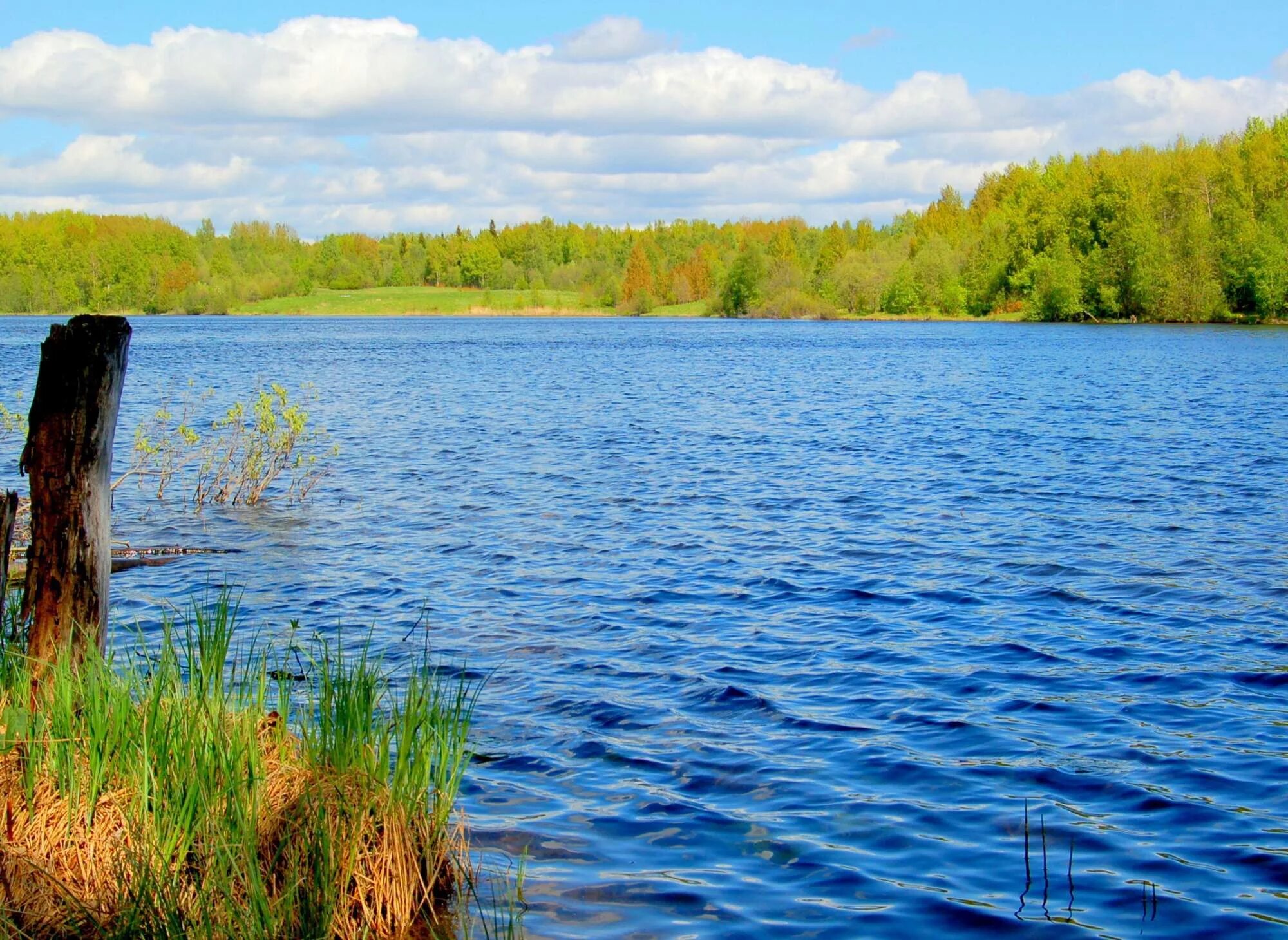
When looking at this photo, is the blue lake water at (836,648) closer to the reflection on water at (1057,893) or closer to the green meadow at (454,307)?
the reflection on water at (1057,893)

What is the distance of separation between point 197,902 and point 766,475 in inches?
786

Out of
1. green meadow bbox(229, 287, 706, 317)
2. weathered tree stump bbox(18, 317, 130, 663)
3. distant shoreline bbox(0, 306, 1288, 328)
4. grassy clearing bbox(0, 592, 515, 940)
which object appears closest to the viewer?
grassy clearing bbox(0, 592, 515, 940)

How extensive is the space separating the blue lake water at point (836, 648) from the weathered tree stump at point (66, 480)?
9.38 feet

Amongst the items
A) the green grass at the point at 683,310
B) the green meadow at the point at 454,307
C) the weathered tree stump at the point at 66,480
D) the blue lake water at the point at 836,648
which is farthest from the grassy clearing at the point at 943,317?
the weathered tree stump at the point at 66,480

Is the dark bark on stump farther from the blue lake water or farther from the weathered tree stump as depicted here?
the blue lake water

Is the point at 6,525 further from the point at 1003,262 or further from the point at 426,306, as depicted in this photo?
the point at 426,306

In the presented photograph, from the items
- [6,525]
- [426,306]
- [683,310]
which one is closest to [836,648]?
[6,525]

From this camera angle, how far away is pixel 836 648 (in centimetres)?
1177

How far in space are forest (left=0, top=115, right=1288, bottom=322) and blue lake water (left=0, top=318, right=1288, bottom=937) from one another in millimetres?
83207

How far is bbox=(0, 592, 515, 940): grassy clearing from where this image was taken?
506 centimetres

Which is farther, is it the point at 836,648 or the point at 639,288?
the point at 639,288

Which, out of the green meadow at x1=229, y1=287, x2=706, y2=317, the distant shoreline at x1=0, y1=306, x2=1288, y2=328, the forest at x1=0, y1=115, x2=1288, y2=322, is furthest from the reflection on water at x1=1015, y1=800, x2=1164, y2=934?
the green meadow at x1=229, y1=287, x2=706, y2=317

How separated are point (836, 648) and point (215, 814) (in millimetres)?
7421

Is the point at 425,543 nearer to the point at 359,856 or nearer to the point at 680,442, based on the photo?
the point at 359,856
